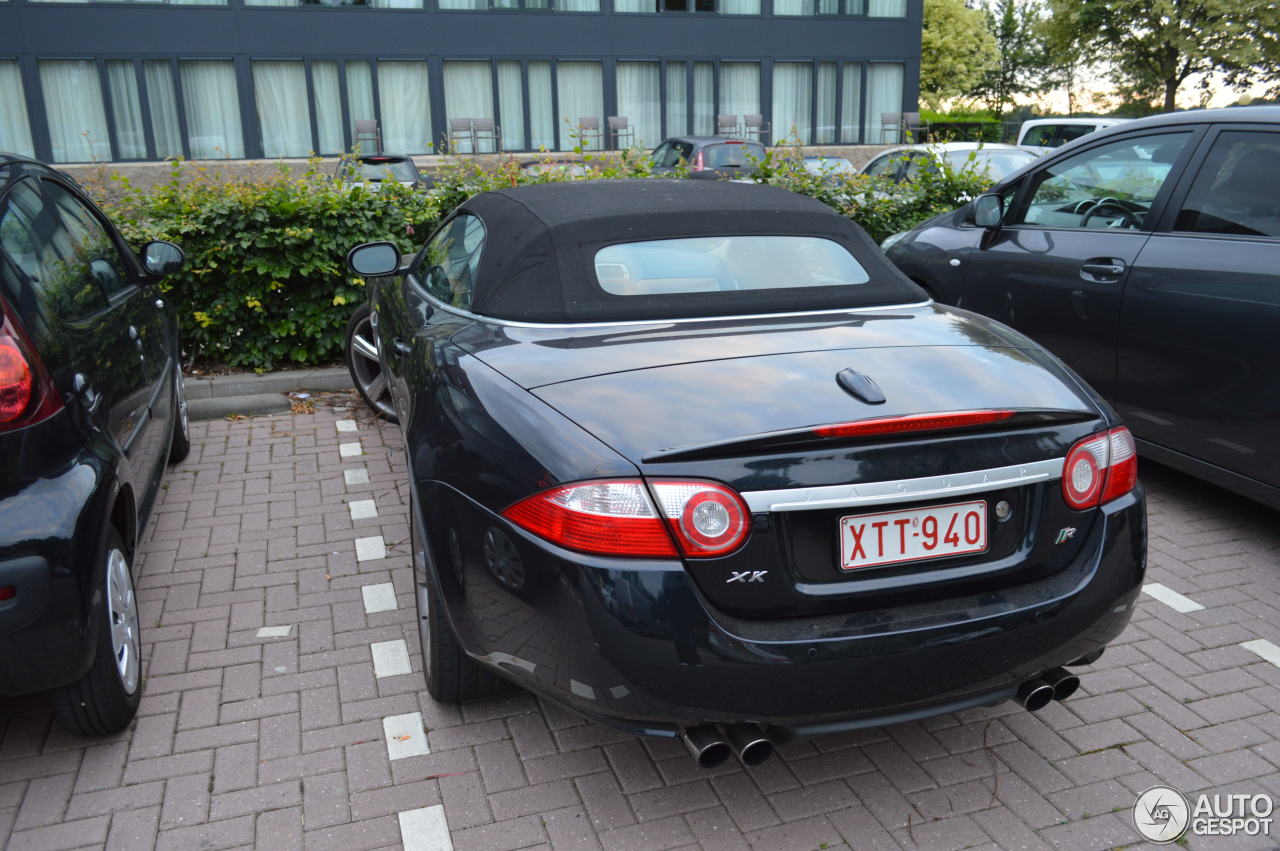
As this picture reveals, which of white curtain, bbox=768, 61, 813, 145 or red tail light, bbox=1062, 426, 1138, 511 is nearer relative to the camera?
red tail light, bbox=1062, 426, 1138, 511

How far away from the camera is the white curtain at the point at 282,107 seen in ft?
75.3

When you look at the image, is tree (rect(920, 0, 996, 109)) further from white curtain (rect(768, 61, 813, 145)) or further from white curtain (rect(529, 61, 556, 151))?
white curtain (rect(529, 61, 556, 151))

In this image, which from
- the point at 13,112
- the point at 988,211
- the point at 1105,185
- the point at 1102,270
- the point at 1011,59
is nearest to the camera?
the point at 1102,270

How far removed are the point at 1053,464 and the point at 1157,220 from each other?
267 cm

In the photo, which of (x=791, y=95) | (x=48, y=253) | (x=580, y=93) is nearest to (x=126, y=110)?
(x=580, y=93)

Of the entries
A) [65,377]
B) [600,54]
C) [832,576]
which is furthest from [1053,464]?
[600,54]

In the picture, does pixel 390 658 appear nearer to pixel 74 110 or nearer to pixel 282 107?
pixel 282 107

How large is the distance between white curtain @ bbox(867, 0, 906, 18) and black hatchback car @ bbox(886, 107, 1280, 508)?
24.0 metres

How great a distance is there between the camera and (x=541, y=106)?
987 inches

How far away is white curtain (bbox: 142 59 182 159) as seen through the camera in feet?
72.7

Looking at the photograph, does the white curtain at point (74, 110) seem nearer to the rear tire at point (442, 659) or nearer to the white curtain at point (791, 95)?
the white curtain at point (791, 95)

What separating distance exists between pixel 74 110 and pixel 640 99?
12697 mm

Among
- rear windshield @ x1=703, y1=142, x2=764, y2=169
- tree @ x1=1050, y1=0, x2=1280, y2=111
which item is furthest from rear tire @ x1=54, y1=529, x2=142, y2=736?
tree @ x1=1050, y1=0, x2=1280, y2=111

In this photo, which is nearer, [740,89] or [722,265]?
[722,265]
